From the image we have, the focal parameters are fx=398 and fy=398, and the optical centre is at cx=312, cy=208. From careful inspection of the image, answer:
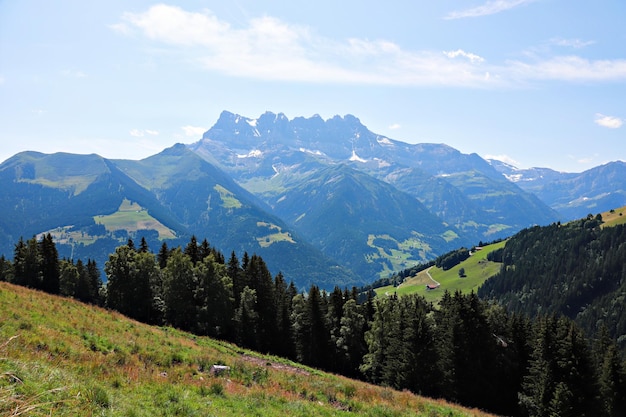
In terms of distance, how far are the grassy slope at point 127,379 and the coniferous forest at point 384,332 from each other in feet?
93.5

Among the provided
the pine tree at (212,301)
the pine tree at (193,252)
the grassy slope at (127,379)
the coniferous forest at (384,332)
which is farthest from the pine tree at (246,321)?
the grassy slope at (127,379)

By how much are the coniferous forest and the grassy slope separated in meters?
28.5

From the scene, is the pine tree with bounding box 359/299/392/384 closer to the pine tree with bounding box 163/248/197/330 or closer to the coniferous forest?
the coniferous forest

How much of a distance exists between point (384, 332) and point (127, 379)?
5173cm

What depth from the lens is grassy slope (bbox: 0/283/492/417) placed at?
1371 centimetres

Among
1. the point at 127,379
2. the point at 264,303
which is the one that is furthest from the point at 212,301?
the point at 127,379

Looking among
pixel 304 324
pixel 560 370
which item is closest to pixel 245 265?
pixel 304 324

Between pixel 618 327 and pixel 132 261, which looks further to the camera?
pixel 618 327

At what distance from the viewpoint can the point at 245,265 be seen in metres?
83.0

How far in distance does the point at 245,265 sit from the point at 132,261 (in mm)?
21905

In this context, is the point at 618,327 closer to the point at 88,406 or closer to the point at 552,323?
the point at 552,323

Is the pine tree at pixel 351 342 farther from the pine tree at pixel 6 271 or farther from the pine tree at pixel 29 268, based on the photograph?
the pine tree at pixel 6 271

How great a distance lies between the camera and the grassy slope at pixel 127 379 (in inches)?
540

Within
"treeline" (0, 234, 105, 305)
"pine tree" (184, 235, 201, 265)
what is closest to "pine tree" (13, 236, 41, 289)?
"treeline" (0, 234, 105, 305)
